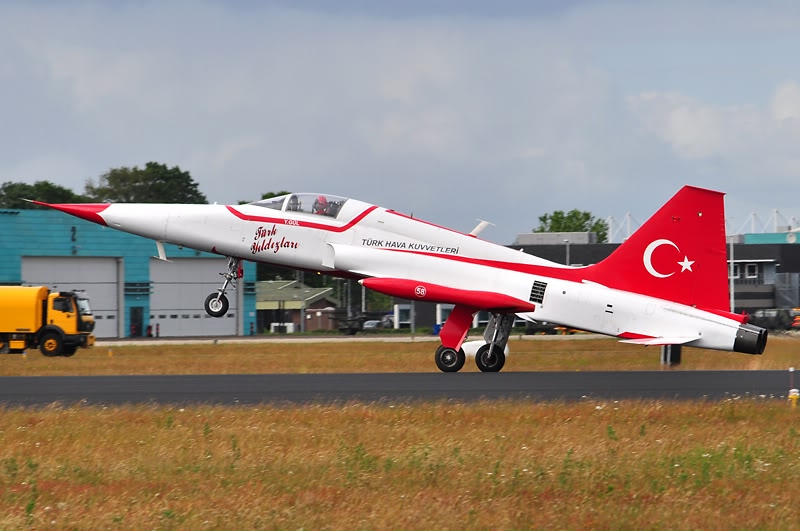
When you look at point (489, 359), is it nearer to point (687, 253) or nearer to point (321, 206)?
point (687, 253)

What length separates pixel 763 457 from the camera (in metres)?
11.2

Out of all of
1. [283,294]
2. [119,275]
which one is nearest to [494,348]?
[119,275]

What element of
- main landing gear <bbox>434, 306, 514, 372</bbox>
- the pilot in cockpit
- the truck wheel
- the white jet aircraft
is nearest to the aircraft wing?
the white jet aircraft

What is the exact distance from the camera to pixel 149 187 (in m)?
112

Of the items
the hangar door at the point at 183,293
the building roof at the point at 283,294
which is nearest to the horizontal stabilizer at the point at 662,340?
the hangar door at the point at 183,293

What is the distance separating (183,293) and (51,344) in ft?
108

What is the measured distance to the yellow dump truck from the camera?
36688 millimetres

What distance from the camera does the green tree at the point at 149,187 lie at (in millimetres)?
109562

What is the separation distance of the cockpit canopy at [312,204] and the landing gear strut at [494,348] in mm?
4422

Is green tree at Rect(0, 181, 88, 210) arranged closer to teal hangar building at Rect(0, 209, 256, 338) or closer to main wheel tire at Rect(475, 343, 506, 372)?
teal hangar building at Rect(0, 209, 256, 338)

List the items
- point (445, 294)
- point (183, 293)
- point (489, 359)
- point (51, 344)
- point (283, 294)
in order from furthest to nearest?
point (283, 294), point (183, 293), point (51, 344), point (489, 359), point (445, 294)

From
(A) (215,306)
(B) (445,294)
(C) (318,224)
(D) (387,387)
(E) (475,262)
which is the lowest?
(D) (387,387)

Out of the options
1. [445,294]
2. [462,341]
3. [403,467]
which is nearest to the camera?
[403,467]

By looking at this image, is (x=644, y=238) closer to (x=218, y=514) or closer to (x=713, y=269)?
(x=713, y=269)
